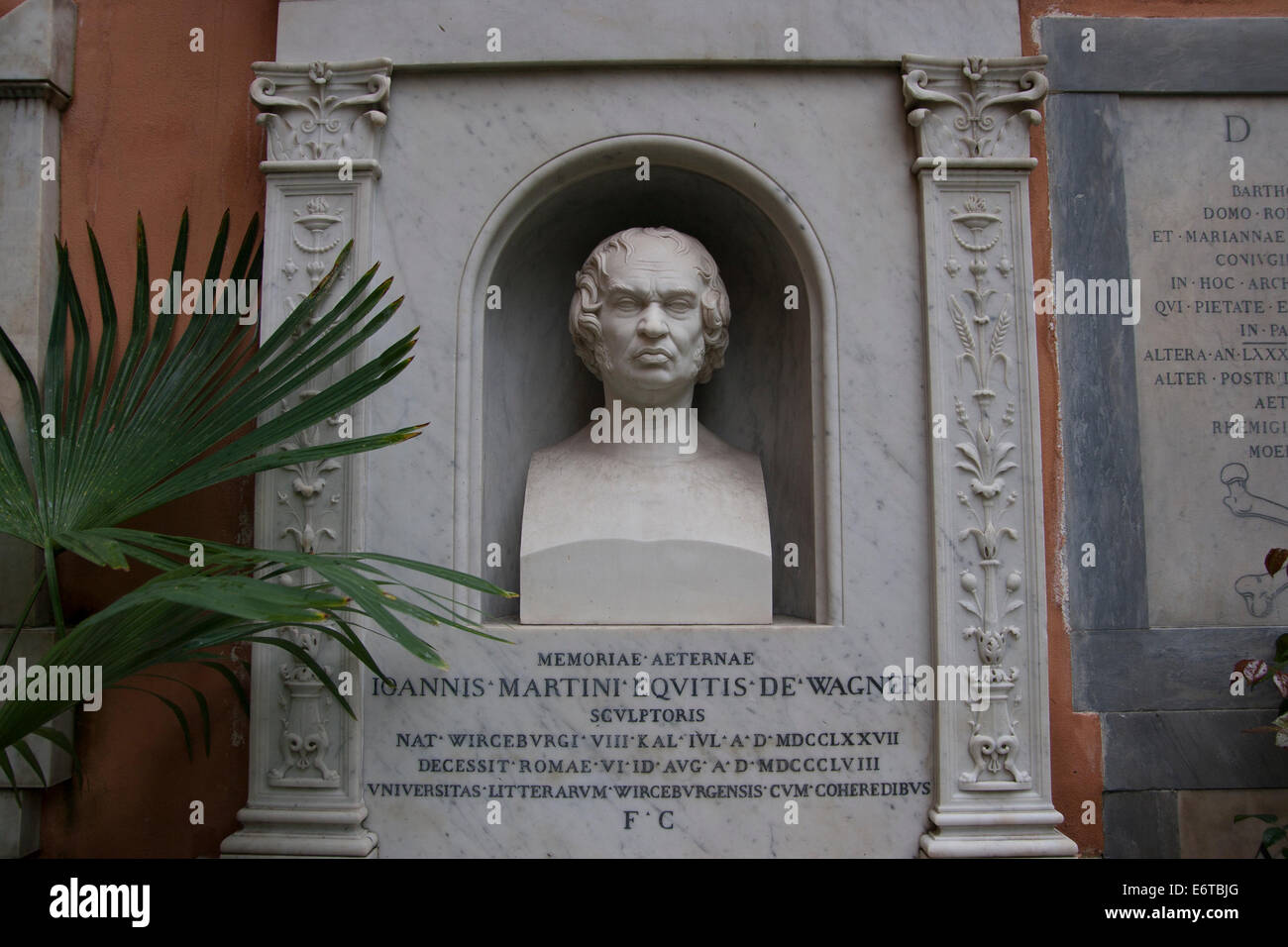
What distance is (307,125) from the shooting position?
10.8 feet

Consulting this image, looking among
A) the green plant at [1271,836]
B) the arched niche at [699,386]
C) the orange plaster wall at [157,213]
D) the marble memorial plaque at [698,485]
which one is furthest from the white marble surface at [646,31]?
the green plant at [1271,836]

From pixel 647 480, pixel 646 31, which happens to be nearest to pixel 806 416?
pixel 647 480

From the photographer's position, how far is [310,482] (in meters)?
3.15

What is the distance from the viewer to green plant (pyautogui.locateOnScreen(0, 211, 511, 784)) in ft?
7.87

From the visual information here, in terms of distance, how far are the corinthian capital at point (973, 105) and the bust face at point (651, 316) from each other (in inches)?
35.8

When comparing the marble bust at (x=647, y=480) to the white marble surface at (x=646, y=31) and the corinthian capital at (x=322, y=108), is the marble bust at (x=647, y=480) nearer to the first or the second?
the white marble surface at (x=646, y=31)

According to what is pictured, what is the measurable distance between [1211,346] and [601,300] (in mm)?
2169

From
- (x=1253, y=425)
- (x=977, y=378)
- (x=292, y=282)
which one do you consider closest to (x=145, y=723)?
(x=292, y=282)

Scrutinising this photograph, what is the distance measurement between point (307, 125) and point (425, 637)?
5.75ft

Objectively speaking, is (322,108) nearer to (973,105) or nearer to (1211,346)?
(973,105)

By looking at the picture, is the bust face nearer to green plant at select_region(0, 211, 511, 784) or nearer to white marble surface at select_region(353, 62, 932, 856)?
white marble surface at select_region(353, 62, 932, 856)

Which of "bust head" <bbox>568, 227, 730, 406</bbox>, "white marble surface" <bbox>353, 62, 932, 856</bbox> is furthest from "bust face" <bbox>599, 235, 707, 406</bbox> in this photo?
"white marble surface" <bbox>353, 62, 932, 856</bbox>

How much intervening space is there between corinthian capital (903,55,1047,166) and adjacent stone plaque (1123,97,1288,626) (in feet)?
1.75
